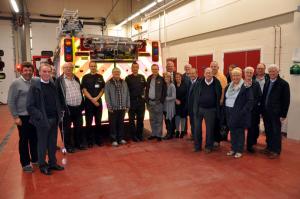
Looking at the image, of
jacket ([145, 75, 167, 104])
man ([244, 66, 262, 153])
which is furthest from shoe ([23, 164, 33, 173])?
man ([244, 66, 262, 153])

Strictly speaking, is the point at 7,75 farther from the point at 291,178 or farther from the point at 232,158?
the point at 291,178

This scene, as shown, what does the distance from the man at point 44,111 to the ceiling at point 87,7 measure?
11494 mm

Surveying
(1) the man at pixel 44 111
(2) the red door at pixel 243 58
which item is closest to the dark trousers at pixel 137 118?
(1) the man at pixel 44 111

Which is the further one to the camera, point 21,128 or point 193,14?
point 193,14

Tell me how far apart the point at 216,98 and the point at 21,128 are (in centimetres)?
343

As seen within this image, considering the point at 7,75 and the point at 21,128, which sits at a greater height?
the point at 7,75

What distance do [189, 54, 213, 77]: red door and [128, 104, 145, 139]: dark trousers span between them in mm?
4137

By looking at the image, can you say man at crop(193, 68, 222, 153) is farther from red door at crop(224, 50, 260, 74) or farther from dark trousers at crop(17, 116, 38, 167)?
dark trousers at crop(17, 116, 38, 167)

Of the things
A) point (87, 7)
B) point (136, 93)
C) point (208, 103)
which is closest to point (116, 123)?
point (136, 93)

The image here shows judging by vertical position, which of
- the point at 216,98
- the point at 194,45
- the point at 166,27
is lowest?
the point at 216,98

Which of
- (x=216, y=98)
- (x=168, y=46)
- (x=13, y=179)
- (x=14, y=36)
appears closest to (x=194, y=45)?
(x=168, y=46)

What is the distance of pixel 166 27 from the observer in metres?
11.8

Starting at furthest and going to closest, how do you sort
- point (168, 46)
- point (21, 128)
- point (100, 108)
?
point (168, 46), point (100, 108), point (21, 128)

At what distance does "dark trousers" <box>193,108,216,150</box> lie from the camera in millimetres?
5000
